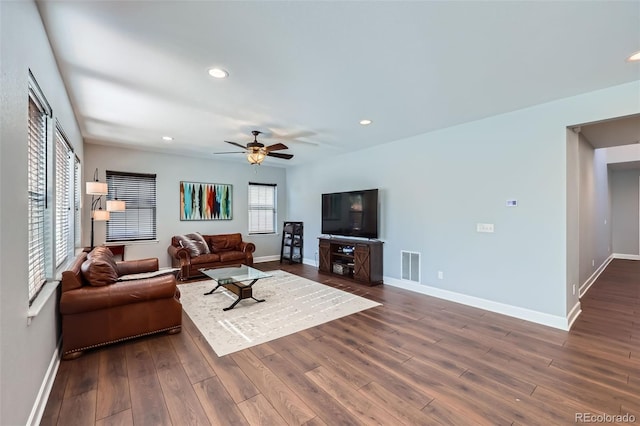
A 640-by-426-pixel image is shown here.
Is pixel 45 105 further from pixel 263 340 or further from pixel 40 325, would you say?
pixel 263 340

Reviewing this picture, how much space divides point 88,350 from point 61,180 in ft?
6.33

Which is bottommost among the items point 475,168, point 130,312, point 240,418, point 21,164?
point 240,418

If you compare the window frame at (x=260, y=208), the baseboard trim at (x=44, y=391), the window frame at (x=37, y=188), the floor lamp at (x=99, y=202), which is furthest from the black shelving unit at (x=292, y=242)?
the window frame at (x=37, y=188)

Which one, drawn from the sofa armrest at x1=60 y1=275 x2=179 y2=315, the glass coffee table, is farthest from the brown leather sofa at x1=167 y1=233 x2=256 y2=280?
the sofa armrest at x1=60 y1=275 x2=179 y2=315

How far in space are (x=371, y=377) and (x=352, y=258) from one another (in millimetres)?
3440

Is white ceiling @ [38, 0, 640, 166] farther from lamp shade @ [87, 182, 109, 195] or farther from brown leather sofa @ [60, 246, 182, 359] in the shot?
brown leather sofa @ [60, 246, 182, 359]

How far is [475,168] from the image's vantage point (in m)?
4.05

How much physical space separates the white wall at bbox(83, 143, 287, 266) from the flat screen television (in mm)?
2235

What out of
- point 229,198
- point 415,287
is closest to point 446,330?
point 415,287

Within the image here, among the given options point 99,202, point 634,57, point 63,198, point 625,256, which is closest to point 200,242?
point 99,202

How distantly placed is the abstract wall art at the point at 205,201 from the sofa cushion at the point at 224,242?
58 cm

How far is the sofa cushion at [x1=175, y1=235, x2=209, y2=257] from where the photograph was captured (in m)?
5.68

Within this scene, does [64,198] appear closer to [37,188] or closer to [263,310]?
[37,188]

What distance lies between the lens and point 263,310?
3.80 meters
